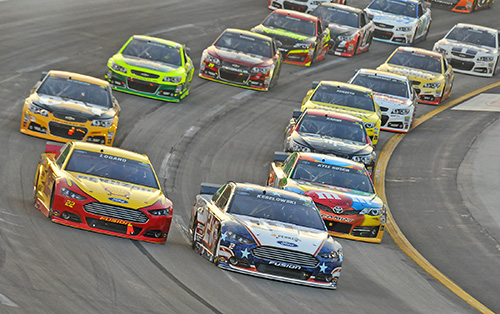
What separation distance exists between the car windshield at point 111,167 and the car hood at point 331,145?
627cm

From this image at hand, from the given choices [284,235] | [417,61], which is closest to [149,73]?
[417,61]

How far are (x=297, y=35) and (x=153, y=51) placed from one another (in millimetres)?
8188


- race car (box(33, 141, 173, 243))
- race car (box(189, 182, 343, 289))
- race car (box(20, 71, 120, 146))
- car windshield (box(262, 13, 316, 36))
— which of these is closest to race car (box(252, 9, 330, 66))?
car windshield (box(262, 13, 316, 36))

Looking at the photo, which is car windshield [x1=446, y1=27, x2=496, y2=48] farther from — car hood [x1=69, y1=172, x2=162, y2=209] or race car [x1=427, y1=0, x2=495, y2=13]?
car hood [x1=69, y1=172, x2=162, y2=209]

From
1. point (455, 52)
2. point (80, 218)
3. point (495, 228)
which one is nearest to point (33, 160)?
point (80, 218)

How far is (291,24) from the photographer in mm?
36656

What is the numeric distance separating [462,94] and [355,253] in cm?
Result: 1909

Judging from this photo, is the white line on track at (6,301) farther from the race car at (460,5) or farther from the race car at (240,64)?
the race car at (460,5)

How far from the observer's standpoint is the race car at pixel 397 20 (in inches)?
1647

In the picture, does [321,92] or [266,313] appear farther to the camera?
[321,92]

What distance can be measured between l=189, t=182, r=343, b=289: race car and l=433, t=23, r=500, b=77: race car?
23453 millimetres

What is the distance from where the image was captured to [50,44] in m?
33.2

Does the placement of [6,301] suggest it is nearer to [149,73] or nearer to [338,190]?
[338,190]

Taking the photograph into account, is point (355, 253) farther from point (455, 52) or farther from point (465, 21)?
point (465, 21)
